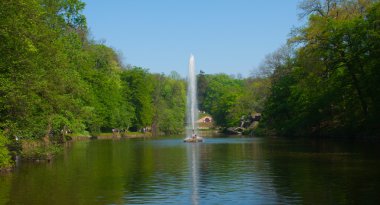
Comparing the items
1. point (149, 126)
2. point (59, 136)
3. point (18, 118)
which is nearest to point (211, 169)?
point (18, 118)

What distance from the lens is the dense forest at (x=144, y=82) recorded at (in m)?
28.0

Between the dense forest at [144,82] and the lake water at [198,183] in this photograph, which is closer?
the lake water at [198,183]

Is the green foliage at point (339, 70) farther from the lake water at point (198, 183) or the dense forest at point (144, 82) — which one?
the lake water at point (198, 183)

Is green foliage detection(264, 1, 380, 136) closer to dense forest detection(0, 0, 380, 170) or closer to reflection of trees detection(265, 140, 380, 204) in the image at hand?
dense forest detection(0, 0, 380, 170)

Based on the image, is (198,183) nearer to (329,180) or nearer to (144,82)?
(329,180)

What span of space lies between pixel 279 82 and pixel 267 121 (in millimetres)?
11738

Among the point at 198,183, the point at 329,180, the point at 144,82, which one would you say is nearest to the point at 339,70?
the point at 329,180

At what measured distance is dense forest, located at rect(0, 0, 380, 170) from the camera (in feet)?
91.9

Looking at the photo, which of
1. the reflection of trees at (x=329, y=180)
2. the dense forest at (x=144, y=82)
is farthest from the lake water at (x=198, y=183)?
the dense forest at (x=144, y=82)

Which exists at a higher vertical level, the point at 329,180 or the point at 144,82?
the point at 144,82

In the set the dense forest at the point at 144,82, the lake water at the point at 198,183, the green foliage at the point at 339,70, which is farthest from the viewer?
the green foliage at the point at 339,70

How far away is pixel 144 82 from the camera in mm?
120188

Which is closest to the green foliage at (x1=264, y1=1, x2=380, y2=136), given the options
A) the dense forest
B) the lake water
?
the dense forest

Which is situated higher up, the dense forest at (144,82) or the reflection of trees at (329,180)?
the dense forest at (144,82)
